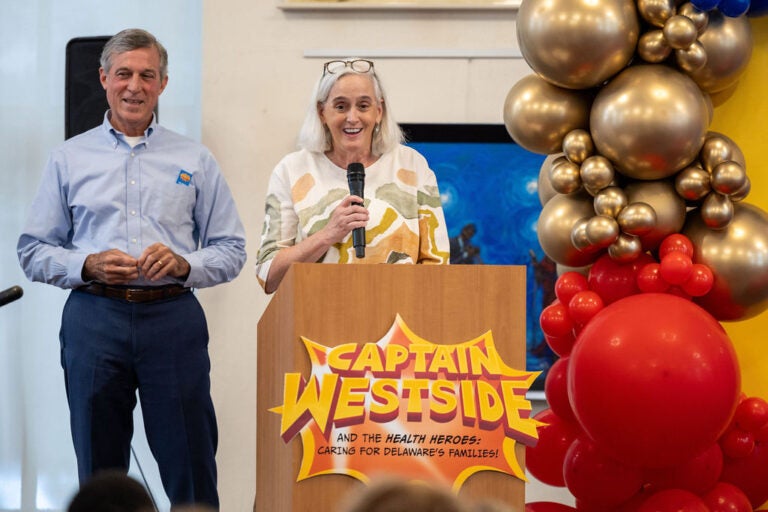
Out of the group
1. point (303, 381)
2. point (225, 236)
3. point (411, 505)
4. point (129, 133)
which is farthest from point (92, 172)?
point (411, 505)

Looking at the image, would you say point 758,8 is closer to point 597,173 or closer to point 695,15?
point 695,15

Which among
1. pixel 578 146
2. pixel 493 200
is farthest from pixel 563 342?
pixel 493 200

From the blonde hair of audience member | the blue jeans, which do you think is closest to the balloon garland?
the blue jeans

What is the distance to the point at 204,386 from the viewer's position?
3326 mm

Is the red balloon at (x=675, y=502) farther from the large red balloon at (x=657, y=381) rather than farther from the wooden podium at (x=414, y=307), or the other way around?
the wooden podium at (x=414, y=307)

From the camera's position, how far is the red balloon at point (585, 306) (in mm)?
2596

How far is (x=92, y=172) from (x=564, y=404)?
5.23 feet

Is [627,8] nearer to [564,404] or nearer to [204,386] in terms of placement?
[564,404]

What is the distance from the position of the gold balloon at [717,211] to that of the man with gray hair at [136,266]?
1.50 meters

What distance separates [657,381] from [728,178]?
0.49 meters

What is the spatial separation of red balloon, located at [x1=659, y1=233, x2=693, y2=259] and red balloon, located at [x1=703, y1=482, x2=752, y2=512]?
1.81 ft

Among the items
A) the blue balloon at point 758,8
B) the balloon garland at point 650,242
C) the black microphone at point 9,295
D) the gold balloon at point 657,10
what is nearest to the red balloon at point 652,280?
the balloon garland at point 650,242

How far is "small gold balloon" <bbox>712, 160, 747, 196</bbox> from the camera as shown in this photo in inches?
97.8

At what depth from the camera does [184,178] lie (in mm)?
3461
